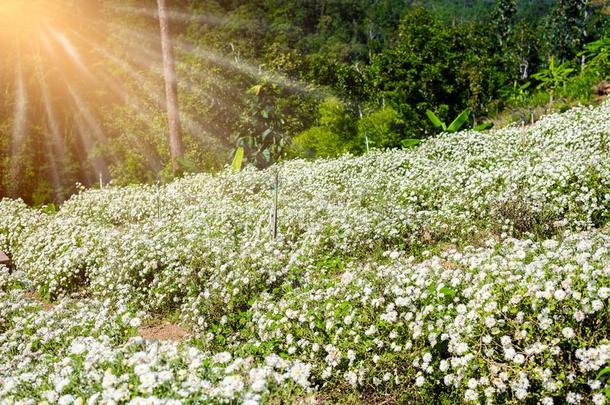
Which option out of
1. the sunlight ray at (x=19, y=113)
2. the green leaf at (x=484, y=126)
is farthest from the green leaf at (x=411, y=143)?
the sunlight ray at (x=19, y=113)

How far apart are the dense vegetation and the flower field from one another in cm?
821

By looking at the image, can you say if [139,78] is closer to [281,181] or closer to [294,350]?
[281,181]

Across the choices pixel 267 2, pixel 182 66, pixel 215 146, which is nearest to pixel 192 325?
pixel 215 146

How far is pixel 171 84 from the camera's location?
2002 centimetres

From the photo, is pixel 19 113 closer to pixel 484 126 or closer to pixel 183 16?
pixel 183 16

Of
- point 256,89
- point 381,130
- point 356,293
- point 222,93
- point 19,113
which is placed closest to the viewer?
point 356,293

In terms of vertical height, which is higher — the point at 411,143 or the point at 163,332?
the point at 163,332

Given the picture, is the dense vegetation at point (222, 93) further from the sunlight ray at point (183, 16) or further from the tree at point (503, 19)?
the tree at point (503, 19)

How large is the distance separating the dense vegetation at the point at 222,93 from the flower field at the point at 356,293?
26.9ft

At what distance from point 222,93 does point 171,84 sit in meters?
5.56


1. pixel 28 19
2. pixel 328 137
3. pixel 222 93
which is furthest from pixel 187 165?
pixel 28 19

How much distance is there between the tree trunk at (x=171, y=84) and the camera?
1983cm

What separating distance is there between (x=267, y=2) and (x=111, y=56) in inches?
1164

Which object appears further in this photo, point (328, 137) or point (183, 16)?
point (183, 16)
